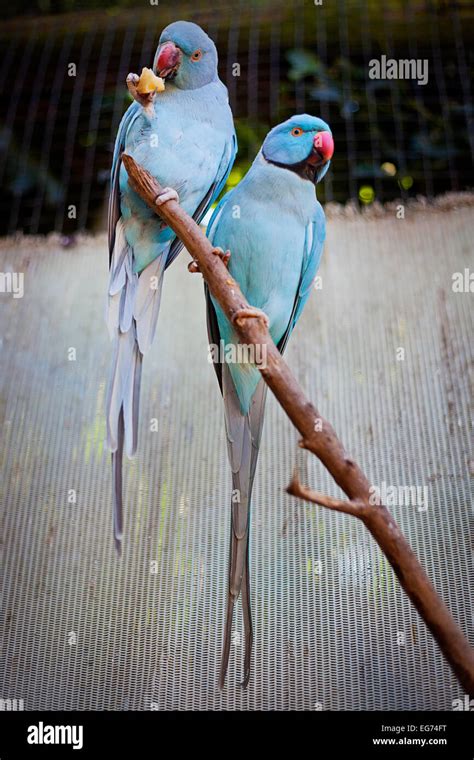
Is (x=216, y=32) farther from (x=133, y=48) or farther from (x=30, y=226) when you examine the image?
(x=30, y=226)

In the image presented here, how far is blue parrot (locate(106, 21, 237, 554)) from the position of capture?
169 centimetres

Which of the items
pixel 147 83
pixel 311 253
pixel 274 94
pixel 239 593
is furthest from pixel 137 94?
pixel 274 94

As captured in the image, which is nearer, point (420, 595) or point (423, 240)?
point (420, 595)

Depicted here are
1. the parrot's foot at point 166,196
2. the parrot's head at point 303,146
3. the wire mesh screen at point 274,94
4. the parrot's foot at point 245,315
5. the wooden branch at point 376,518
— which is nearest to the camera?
the wooden branch at point 376,518

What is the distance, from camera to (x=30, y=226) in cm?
258

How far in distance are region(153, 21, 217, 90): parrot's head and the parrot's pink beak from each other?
0.25 m

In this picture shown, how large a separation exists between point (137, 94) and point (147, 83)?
0.03 metres

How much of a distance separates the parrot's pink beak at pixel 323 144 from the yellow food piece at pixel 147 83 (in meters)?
0.31

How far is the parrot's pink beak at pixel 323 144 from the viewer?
168 cm

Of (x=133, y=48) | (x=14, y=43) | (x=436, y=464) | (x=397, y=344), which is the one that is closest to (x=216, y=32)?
(x=133, y=48)

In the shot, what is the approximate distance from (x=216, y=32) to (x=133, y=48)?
0.25 m

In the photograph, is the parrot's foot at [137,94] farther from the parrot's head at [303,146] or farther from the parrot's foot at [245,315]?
the parrot's foot at [245,315]

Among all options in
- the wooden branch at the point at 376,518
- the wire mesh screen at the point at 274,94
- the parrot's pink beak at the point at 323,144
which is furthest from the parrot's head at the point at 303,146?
the wire mesh screen at the point at 274,94

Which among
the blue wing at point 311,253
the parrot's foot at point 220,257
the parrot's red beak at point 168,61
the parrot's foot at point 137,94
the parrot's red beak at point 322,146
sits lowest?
the parrot's foot at point 220,257
